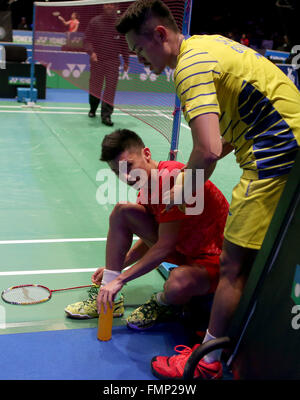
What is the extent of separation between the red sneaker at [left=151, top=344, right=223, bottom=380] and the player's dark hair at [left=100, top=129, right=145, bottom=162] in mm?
1083

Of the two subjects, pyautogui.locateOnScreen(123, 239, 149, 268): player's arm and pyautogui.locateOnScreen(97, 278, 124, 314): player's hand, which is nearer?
pyautogui.locateOnScreen(97, 278, 124, 314): player's hand

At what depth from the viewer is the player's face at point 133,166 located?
102 inches

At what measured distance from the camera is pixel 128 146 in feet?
8.52

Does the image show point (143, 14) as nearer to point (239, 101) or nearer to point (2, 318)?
point (239, 101)

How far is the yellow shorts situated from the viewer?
2191 millimetres

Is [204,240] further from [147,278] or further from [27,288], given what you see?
[27,288]

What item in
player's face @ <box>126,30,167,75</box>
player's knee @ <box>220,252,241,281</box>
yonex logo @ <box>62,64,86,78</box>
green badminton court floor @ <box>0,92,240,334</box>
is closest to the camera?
player's face @ <box>126,30,167,75</box>

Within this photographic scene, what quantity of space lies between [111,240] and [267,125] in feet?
3.66

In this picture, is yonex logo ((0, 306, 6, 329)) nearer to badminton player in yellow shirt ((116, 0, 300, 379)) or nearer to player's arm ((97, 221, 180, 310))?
player's arm ((97, 221, 180, 310))

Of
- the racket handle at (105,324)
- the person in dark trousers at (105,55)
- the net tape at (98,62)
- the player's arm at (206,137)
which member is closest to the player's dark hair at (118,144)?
the player's arm at (206,137)

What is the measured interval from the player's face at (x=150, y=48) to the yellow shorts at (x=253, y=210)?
0.66 meters

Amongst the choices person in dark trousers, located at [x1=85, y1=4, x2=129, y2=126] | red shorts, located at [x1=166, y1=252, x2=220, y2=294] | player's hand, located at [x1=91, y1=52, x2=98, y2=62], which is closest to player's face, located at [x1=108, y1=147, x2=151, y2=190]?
red shorts, located at [x1=166, y1=252, x2=220, y2=294]

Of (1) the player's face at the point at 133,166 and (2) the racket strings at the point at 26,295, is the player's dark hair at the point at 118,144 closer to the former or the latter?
(1) the player's face at the point at 133,166

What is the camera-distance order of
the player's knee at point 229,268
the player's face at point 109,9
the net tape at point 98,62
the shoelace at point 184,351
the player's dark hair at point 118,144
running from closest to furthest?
the player's knee at point 229,268 → the shoelace at point 184,351 → the player's dark hair at point 118,144 → the player's face at point 109,9 → the net tape at point 98,62
